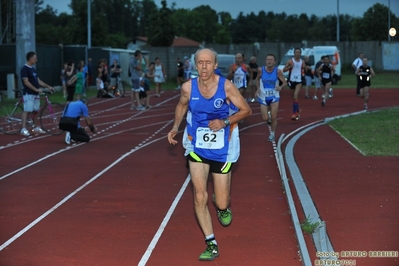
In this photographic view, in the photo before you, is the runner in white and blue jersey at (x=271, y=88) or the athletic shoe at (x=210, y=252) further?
the runner in white and blue jersey at (x=271, y=88)

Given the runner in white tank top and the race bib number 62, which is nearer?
the race bib number 62

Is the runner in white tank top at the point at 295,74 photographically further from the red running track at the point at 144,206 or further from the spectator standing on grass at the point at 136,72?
the spectator standing on grass at the point at 136,72

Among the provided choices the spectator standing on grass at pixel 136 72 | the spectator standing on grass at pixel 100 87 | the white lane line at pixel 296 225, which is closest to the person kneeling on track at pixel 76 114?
the white lane line at pixel 296 225

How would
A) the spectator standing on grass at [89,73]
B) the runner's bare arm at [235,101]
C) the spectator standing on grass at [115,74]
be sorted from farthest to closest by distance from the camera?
the spectator standing on grass at [89,73], the spectator standing on grass at [115,74], the runner's bare arm at [235,101]

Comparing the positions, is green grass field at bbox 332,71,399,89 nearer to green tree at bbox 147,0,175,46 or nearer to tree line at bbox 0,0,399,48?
tree line at bbox 0,0,399,48

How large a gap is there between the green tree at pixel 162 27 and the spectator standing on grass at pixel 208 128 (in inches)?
3077

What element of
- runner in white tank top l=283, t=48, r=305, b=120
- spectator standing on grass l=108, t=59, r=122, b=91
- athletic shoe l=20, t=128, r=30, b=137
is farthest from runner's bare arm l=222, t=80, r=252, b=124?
spectator standing on grass l=108, t=59, r=122, b=91

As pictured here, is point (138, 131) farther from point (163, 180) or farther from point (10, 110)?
point (163, 180)

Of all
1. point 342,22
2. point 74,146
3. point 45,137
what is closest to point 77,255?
point 74,146

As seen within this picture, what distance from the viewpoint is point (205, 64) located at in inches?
303

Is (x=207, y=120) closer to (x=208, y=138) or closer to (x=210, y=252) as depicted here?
(x=208, y=138)

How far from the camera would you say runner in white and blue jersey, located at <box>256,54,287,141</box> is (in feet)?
57.6

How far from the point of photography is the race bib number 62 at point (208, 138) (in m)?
7.72

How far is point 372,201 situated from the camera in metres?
10.6
